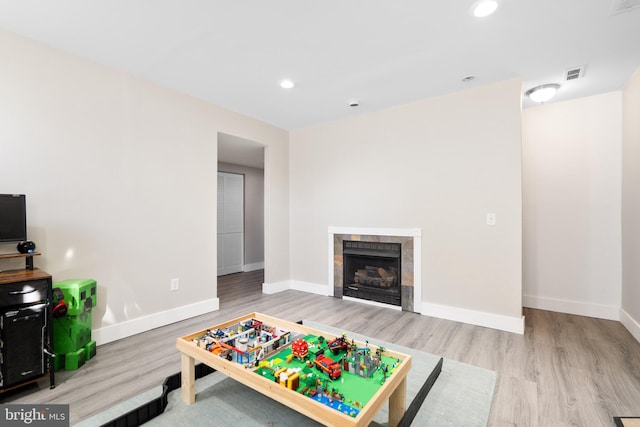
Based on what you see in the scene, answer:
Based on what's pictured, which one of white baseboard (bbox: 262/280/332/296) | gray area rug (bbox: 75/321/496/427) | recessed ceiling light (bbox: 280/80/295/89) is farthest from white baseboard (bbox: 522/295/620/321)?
recessed ceiling light (bbox: 280/80/295/89)

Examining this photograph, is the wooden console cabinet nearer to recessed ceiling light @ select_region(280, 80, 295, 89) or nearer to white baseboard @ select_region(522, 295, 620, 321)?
recessed ceiling light @ select_region(280, 80, 295, 89)

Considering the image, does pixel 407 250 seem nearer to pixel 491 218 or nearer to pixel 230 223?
pixel 491 218

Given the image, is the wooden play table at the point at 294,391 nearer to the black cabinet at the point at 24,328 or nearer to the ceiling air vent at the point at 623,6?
the black cabinet at the point at 24,328

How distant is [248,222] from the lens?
6.27 meters

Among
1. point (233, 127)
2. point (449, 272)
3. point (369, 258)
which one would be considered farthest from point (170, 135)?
point (449, 272)

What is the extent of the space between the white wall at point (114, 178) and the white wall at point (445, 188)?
1679 mm

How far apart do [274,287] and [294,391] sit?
121 inches

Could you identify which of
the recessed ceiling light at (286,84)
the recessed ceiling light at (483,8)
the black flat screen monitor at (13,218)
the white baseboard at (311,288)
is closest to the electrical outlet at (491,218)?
the recessed ceiling light at (483,8)

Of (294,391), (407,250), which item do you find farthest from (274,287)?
(294,391)

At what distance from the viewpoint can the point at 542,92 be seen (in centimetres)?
298

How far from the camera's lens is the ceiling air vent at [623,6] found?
1.78m

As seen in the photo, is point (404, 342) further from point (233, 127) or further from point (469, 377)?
point (233, 127)

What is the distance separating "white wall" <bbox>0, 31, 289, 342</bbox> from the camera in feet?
7.22

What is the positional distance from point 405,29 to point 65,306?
126 inches
